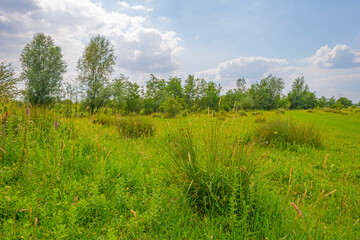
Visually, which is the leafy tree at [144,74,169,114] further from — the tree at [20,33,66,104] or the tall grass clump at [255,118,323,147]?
the tall grass clump at [255,118,323,147]

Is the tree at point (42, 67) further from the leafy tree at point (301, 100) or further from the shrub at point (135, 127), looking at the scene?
the leafy tree at point (301, 100)

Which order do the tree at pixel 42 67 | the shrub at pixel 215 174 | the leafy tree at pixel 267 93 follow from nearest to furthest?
the shrub at pixel 215 174 < the tree at pixel 42 67 < the leafy tree at pixel 267 93

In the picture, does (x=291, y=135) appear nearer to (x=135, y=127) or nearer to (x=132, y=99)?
(x=135, y=127)

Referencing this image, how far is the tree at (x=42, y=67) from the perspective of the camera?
88.5ft

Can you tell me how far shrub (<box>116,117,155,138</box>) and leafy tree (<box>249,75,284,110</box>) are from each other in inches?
2152

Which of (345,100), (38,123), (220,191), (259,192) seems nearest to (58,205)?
(220,191)

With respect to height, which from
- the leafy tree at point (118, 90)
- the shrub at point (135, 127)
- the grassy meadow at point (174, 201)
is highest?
the leafy tree at point (118, 90)

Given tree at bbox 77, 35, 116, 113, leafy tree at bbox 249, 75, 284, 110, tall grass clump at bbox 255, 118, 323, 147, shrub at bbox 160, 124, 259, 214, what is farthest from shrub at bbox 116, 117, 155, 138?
leafy tree at bbox 249, 75, 284, 110

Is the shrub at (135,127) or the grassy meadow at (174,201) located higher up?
the shrub at (135,127)

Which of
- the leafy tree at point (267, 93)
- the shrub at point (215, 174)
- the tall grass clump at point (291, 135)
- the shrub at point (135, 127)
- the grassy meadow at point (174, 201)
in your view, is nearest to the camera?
the grassy meadow at point (174, 201)

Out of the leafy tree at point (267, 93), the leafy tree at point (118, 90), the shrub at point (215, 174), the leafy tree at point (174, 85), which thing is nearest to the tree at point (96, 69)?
the leafy tree at point (118, 90)

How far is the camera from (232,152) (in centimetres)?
250

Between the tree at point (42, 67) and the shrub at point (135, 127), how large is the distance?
25.0 meters

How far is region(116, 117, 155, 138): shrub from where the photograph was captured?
7.05 meters
